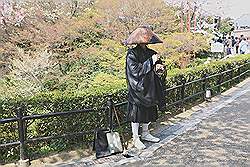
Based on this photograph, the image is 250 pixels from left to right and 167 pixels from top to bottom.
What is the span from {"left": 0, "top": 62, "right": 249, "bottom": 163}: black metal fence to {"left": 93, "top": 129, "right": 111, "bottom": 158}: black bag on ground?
260 mm

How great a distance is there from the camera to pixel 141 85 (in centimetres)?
520

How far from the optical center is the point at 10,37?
14.4 metres

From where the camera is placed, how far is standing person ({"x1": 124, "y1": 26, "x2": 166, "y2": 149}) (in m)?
5.19

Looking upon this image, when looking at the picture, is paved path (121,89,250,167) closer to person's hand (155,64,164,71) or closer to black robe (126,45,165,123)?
black robe (126,45,165,123)

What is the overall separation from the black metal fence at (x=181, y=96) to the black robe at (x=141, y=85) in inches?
16.3

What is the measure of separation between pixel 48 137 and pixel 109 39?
29.3ft

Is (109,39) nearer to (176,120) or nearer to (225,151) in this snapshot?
(176,120)

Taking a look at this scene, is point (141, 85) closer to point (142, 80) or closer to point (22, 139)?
point (142, 80)

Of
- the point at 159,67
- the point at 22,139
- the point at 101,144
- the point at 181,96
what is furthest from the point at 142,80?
the point at 181,96

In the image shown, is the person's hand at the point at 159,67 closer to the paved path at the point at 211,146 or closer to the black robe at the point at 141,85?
the black robe at the point at 141,85

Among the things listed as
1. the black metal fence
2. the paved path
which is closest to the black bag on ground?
the black metal fence

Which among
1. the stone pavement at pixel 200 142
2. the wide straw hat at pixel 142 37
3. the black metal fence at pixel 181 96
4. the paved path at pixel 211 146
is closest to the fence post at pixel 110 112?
the black metal fence at pixel 181 96

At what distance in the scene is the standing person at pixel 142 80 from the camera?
5.19 metres

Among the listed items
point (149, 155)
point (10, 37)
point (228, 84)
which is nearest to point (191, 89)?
point (228, 84)
